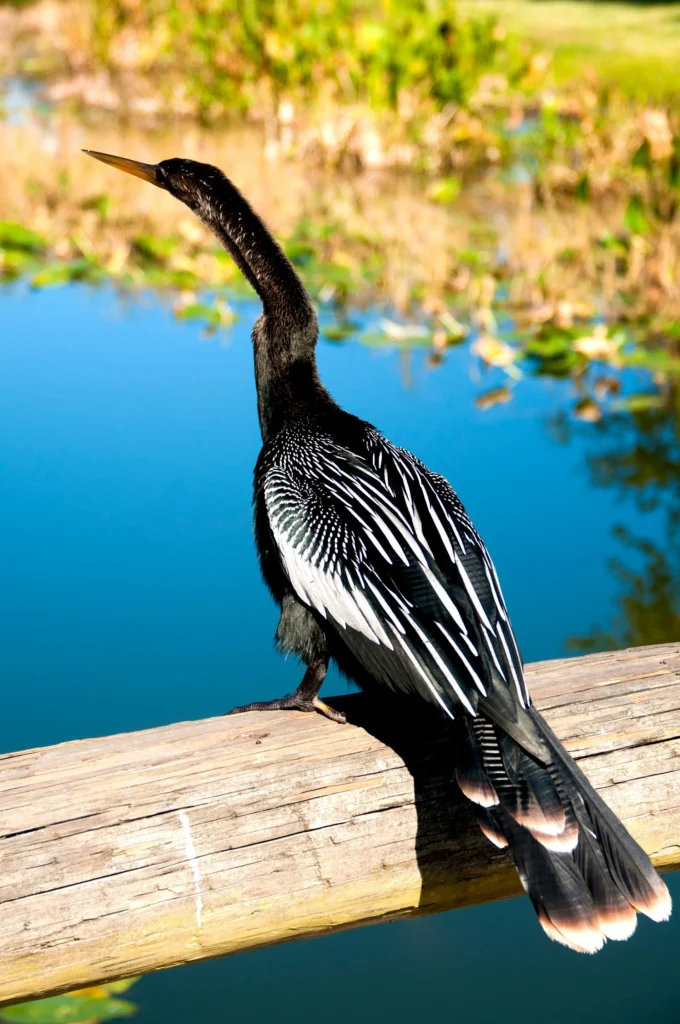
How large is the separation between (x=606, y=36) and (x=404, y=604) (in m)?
12.6

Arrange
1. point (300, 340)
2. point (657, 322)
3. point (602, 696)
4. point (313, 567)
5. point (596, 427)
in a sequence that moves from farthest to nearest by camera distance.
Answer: point (657, 322)
point (596, 427)
point (300, 340)
point (313, 567)
point (602, 696)

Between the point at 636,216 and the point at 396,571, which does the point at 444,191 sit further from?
the point at 396,571

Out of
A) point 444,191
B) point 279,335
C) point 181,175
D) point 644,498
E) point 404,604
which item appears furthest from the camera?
point 444,191

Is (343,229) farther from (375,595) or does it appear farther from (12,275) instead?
(375,595)

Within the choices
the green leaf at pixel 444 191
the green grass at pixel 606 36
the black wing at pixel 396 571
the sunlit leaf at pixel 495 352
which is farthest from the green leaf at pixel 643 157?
the green grass at pixel 606 36

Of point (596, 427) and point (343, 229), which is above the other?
point (343, 229)

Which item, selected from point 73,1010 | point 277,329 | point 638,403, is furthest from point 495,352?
point 73,1010

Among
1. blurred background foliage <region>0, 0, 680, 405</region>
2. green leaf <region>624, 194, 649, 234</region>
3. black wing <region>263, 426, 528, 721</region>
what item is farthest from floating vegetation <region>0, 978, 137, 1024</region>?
green leaf <region>624, 194, 649, 234</region>

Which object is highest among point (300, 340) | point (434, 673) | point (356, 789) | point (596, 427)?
point (300, 340)

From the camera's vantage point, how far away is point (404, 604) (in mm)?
1854

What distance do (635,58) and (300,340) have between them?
1054cm

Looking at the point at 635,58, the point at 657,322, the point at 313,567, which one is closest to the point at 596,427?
the point at 657,322

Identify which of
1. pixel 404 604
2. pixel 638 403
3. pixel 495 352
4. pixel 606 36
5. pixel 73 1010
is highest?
pixel 606 36

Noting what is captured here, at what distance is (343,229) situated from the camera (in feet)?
22.1
